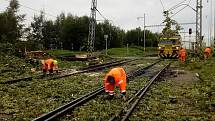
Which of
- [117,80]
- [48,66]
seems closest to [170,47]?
[48,66]

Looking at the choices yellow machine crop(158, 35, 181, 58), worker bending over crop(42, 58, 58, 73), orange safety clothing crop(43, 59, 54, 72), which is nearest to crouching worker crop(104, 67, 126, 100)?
worker bending over crop(42, 58, 58, 73)

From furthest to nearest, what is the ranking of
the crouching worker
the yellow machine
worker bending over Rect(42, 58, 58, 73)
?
the yellow machine, worker bending over Rect(42, 58, 58, 73), the crouching worker

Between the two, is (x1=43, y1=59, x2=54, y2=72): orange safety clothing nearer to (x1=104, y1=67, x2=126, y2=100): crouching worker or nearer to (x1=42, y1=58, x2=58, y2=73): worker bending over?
(x1=42, y1=58, x2=58, y2=73): worker bending over

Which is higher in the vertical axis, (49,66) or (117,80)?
(117,80)

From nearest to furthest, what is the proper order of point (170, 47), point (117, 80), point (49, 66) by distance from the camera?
point (117, 80) → point (49, 66) → point (170, 47)

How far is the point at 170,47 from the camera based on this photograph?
48.0 m

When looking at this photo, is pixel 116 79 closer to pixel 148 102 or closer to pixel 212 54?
pixel 148 102

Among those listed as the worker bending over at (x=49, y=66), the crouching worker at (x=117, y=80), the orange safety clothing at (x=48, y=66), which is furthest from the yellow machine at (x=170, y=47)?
the crouching worker at (x=117, y=80)

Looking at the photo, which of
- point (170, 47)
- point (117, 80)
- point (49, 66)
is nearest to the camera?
point (117, 80)

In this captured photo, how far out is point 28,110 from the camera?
11.4 m

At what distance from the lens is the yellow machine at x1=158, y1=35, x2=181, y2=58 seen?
158 ft

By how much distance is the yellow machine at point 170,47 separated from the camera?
48031mm

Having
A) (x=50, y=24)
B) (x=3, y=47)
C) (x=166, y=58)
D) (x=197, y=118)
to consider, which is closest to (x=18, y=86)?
(x=197, y=118)

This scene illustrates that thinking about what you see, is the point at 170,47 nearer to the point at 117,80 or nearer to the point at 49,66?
the point at 49,66
